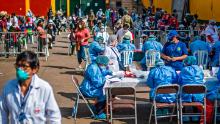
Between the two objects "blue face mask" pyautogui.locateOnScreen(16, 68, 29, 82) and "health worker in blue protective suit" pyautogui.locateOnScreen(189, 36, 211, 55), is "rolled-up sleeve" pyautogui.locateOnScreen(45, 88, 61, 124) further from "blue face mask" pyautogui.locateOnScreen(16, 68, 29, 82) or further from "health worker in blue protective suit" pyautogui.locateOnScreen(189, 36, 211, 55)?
"health worker in blue protective suit" pyautogui.locateOnScreen(189, 36, 211, 55)

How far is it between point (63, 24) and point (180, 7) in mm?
8431

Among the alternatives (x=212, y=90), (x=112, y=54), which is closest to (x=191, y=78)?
(x=212, y=90)

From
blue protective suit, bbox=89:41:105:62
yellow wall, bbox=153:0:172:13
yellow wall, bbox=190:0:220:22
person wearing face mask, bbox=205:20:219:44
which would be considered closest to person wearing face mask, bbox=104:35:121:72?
blue protective suit, bbox=89:41:105:62

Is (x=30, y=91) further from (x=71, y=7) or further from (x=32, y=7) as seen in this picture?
(x=71, y=7)

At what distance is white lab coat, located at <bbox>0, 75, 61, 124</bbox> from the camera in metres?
4.49

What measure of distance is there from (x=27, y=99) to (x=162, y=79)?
5203mm

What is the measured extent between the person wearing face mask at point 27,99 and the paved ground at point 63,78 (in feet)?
17.5

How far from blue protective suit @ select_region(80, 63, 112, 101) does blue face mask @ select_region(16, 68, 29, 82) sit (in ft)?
17.8

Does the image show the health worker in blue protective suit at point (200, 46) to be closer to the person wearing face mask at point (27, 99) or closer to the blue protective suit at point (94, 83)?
the blue protective suit at point (94, 83)

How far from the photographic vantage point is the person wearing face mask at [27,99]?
14.7ft

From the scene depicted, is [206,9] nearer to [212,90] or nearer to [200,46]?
[200,46]

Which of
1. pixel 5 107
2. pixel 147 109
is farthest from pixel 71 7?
pixel 5 107

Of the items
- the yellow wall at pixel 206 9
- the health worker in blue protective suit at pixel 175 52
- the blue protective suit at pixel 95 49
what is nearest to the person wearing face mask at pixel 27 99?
the health worker in blue protective suit at pixel 175 52

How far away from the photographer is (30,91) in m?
4.46
